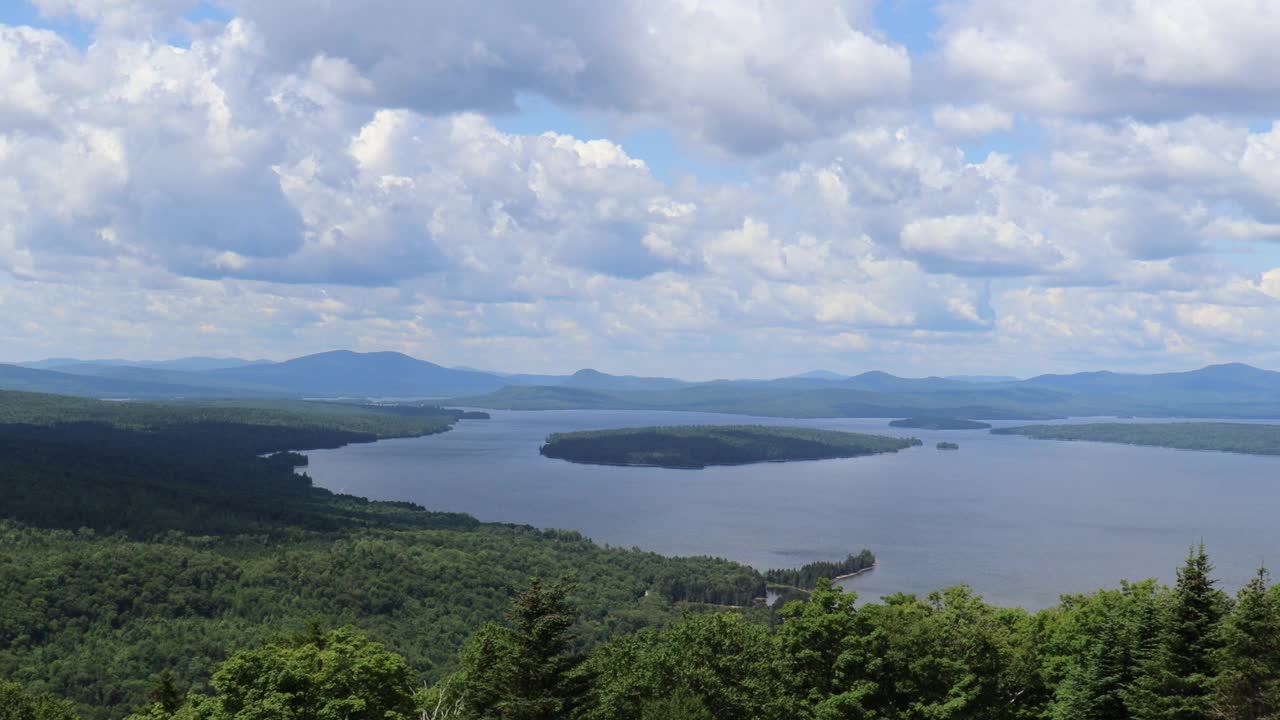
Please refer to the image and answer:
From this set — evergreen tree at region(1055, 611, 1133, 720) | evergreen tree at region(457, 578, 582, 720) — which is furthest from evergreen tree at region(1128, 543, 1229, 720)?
evergreen tree at region(457, 578, 582, 720)

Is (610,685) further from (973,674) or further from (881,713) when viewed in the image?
(973,674)

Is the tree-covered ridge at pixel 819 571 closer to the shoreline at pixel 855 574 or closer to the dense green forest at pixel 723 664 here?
the shoreline at pixel 855 574

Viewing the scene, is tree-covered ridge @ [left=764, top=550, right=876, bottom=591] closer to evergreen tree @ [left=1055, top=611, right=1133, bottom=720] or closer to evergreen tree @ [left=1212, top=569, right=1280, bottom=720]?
evergreen tree @ [left=1055, top=611, right=1133, bottom=720]

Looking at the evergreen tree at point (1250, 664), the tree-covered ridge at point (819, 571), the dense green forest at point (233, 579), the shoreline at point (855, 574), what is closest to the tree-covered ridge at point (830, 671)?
the evergreen tree at point (1250, 664)

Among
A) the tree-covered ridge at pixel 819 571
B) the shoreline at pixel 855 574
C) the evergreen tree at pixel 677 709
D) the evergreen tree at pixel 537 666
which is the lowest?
the shoreline at pixel 855 574

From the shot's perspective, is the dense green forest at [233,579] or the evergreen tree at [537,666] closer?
the evergreen tree at [537,666]

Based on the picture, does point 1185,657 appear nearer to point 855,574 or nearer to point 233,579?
point 233,579

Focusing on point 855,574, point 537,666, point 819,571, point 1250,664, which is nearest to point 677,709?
point 537,666
